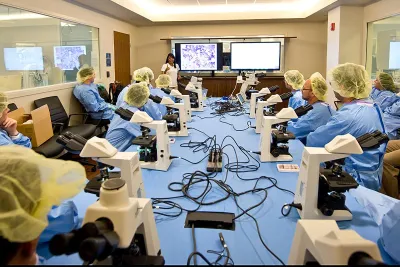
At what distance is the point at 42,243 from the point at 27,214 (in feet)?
1.58

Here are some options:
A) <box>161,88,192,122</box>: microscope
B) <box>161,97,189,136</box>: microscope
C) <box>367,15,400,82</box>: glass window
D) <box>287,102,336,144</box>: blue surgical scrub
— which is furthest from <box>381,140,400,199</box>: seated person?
<box>367,15,400,82</box>: glass window

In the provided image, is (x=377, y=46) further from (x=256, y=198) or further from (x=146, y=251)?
(x=146, y=251)

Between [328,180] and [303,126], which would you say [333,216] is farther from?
[303,126]

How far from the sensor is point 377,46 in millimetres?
5262

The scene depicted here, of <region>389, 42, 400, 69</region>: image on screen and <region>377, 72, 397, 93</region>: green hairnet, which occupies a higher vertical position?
<region>389, 42, 400, 69</region>: image on screen

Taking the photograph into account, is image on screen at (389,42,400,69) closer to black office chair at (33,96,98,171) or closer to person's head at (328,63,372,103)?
person's head at (328,63,372,103)

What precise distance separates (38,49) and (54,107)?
740 mm

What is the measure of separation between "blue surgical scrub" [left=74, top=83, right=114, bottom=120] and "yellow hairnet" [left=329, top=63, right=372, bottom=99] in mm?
3346

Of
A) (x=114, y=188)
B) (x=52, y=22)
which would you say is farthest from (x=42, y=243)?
(x=52, y=22)

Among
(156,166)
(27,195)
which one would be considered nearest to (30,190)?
(27,195)

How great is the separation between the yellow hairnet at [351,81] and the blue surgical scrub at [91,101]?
3.35 meters

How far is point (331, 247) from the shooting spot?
0.63 m

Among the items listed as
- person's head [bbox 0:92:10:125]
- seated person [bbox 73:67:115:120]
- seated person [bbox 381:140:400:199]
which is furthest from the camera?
seated person [bbox 73:67:115:120]

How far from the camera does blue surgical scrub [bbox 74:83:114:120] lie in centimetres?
460
